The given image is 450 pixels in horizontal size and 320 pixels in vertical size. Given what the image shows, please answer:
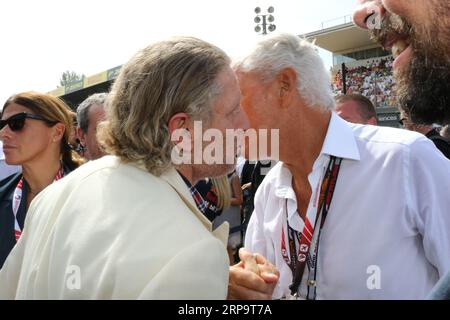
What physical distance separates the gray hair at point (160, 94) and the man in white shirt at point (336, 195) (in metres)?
0.76

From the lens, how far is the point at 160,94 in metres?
1.35

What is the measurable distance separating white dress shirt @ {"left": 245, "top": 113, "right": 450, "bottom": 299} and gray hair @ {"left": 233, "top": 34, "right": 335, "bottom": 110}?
0.30 metres

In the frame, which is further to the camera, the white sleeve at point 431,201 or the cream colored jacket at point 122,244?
the white sleeve at point 431,201

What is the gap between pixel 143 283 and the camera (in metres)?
1.00

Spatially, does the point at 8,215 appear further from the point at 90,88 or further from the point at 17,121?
the point at 90,88

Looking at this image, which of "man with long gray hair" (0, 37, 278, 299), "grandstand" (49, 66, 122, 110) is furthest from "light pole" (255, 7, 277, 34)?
"man with long gray hair" (0, 37, 278, 299)

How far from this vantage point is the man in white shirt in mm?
1665

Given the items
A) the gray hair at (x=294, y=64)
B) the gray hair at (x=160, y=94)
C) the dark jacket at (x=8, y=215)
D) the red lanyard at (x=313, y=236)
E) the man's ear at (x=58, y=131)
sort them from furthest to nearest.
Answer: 1. the man's ear at (x=58, y=131)
2. the dark jacket at (x=8, y=215)
3. the gray hair at (x=294, y=64)
4. the red lanyard at (x=313, y=236)
5. the gray hair at (x=160, y=94)

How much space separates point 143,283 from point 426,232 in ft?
4.16

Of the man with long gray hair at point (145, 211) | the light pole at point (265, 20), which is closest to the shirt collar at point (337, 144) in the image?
the man with long gray hair at point (145, 211)

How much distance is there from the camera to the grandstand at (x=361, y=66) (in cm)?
2235

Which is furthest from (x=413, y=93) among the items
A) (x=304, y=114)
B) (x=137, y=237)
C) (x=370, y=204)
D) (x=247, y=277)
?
(x=137, y=237)

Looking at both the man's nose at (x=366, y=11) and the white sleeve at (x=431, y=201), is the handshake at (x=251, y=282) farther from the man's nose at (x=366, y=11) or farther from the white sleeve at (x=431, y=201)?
the man's nose at (x=366, y=11)
